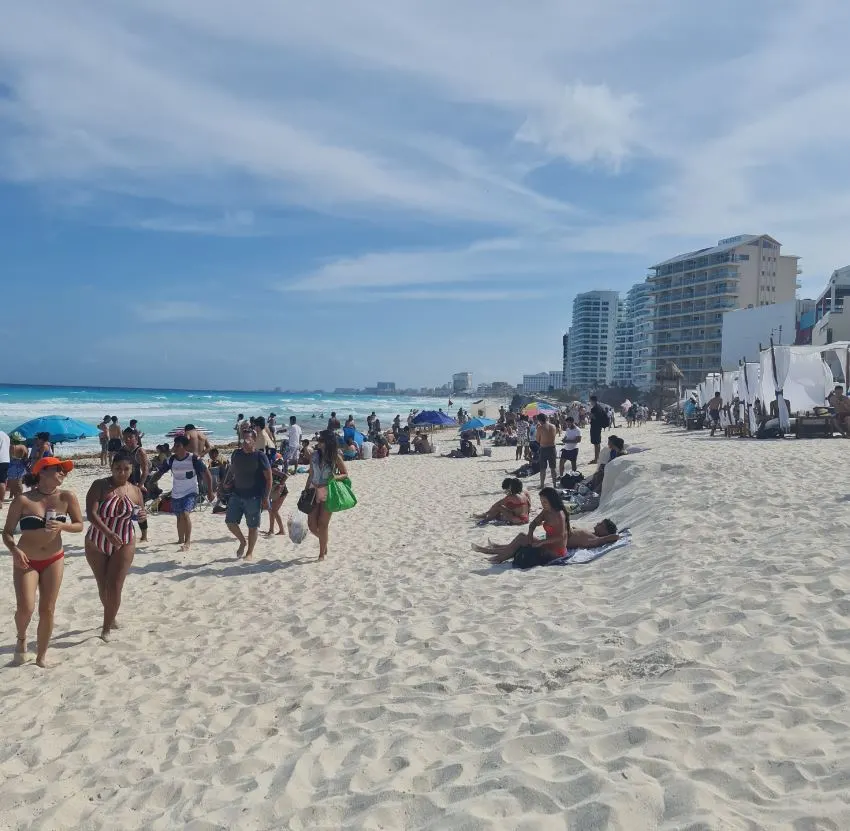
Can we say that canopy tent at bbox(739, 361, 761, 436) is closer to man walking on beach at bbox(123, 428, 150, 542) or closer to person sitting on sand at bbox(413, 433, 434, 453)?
Result: person sitting on sand at bbox(413, 433, 434, 453)

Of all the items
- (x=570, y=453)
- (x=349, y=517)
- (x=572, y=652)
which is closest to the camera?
(x=572, y=652)

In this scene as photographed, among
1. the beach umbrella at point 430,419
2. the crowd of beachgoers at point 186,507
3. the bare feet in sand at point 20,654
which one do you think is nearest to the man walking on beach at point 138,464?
the crowd of beachgoers at point 186,507

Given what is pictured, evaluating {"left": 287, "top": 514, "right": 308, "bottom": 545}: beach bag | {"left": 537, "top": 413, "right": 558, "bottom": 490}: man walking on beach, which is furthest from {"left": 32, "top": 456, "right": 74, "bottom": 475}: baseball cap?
{"left": 537, "top": 413, "right": 558, "bottom": 490}: man walking on beach

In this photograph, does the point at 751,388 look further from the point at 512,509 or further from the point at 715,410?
the point at 512,509

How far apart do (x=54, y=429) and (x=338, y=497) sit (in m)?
13.3

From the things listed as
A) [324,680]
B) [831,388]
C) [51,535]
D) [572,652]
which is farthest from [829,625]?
[831,388]

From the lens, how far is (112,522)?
16.1 feet

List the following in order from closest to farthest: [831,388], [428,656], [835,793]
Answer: [835,793] < [428,656] < [831,388]

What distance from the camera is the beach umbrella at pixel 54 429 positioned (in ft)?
54.1

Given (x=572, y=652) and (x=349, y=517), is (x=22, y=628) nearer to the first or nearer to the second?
(x=572, y=652)

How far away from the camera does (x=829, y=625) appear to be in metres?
3.88

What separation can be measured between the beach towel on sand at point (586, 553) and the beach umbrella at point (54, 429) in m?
14.5

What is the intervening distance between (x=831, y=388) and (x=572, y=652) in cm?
1649

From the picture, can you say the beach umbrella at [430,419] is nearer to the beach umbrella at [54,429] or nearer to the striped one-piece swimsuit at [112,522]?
the beach umbrella at [54,429]
